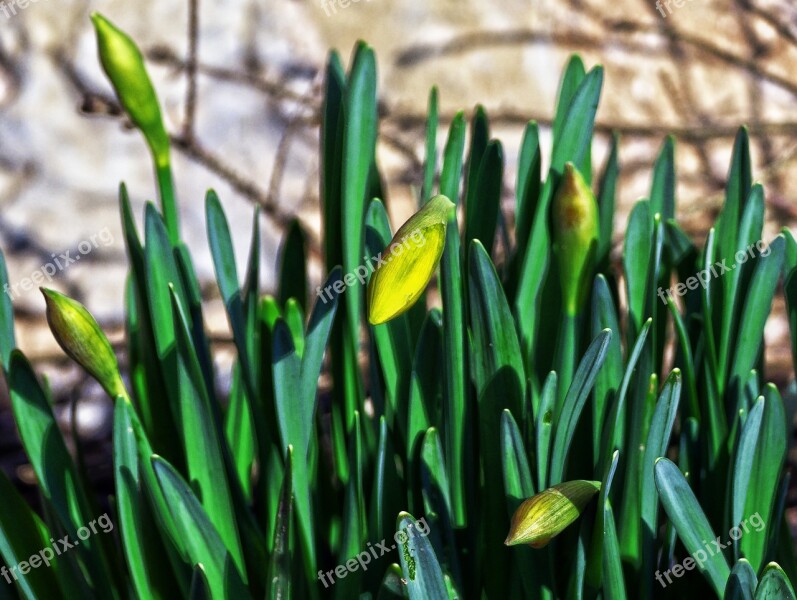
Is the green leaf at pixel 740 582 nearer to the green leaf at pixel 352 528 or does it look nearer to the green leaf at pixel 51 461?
the green leaf at pixel 352 528

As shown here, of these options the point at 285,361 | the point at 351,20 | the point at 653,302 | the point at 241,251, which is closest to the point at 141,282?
the point at 285,361

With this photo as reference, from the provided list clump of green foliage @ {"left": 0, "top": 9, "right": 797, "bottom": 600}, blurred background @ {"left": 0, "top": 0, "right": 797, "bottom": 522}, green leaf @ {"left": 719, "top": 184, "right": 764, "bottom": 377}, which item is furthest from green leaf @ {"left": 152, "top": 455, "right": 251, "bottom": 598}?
blurred background @ {"left": 0, "top": 0, "right": 797, "bottom": 522}

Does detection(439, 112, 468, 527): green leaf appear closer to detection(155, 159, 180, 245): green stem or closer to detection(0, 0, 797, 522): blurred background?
detection(155, 159, 180, 245): green stem

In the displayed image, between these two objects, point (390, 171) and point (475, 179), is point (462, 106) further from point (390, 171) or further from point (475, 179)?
point (475, 179)

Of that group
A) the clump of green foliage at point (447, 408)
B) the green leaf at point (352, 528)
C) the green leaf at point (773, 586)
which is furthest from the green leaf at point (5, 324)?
the green leaf at point (773, 586)

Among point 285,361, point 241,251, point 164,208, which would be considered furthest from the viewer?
point 241,251

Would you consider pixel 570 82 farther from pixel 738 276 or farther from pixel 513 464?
pixel 513 464

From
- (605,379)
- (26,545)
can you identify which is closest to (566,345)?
(605,379)
